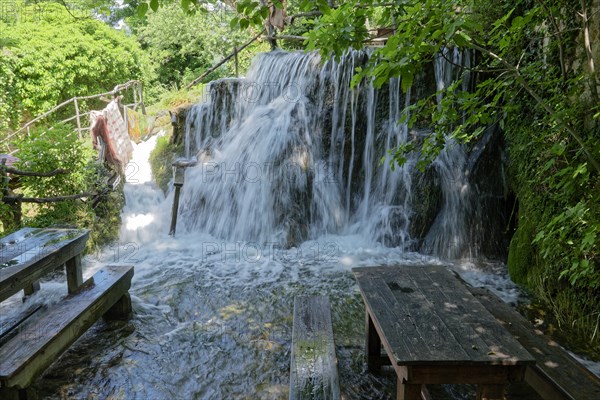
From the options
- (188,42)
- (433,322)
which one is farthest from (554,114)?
(188,42)

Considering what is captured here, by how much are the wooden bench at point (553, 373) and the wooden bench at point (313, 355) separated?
1.27m

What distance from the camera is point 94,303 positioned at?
11.9 ft

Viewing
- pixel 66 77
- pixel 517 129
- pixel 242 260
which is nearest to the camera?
pixel 517 129

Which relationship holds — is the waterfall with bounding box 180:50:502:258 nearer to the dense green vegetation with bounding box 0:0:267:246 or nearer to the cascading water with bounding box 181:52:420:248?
the cascading water with bounding box 181:52:420:248

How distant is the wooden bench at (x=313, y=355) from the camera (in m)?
2.58

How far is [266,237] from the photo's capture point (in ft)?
24.5

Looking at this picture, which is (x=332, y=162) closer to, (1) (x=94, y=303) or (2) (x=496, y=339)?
(1) (x=94, y=303)

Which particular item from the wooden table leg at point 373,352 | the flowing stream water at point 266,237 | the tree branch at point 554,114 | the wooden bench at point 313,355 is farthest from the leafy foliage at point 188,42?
the wooden table leg at point 373,352

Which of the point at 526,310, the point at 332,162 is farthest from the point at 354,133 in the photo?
the point at 526,310

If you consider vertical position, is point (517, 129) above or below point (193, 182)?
above

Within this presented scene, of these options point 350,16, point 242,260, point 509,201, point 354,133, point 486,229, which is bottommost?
point 242,260

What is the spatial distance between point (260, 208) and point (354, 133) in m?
2.57

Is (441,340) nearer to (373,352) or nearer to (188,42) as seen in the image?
(373,352)

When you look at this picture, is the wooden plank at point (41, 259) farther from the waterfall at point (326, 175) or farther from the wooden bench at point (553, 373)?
the waterfall at point (326, 175)
